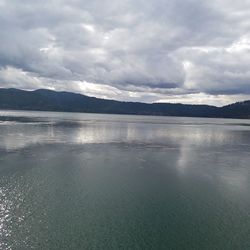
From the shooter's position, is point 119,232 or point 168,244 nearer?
point 168,244

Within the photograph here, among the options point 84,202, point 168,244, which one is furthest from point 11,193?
point 168,244

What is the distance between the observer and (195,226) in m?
26.2

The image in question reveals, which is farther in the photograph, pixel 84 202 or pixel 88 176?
pixel 88 176

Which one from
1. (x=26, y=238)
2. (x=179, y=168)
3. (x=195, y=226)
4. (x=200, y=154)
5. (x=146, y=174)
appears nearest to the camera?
(x=26, y=238)

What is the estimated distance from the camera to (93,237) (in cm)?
2366

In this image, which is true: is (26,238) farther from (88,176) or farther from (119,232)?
(88,176)

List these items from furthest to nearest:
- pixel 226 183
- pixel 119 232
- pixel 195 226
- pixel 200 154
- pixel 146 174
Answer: pixel 200 154 → pixel 146 174 → pixel 226 183 → pixel 195 226 → pixel 119 232

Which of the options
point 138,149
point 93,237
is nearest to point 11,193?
point 93,237

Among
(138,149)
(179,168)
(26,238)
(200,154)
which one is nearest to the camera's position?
(26,238)

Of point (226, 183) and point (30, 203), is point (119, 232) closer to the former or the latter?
point (30, 203)

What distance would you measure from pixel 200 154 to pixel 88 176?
3473 cm

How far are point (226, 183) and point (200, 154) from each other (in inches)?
1061

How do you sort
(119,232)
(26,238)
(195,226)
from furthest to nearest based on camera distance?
(195,226) → (119,232) → (26,238)

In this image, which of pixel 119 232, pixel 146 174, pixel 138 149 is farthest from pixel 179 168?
pixel 119 232
